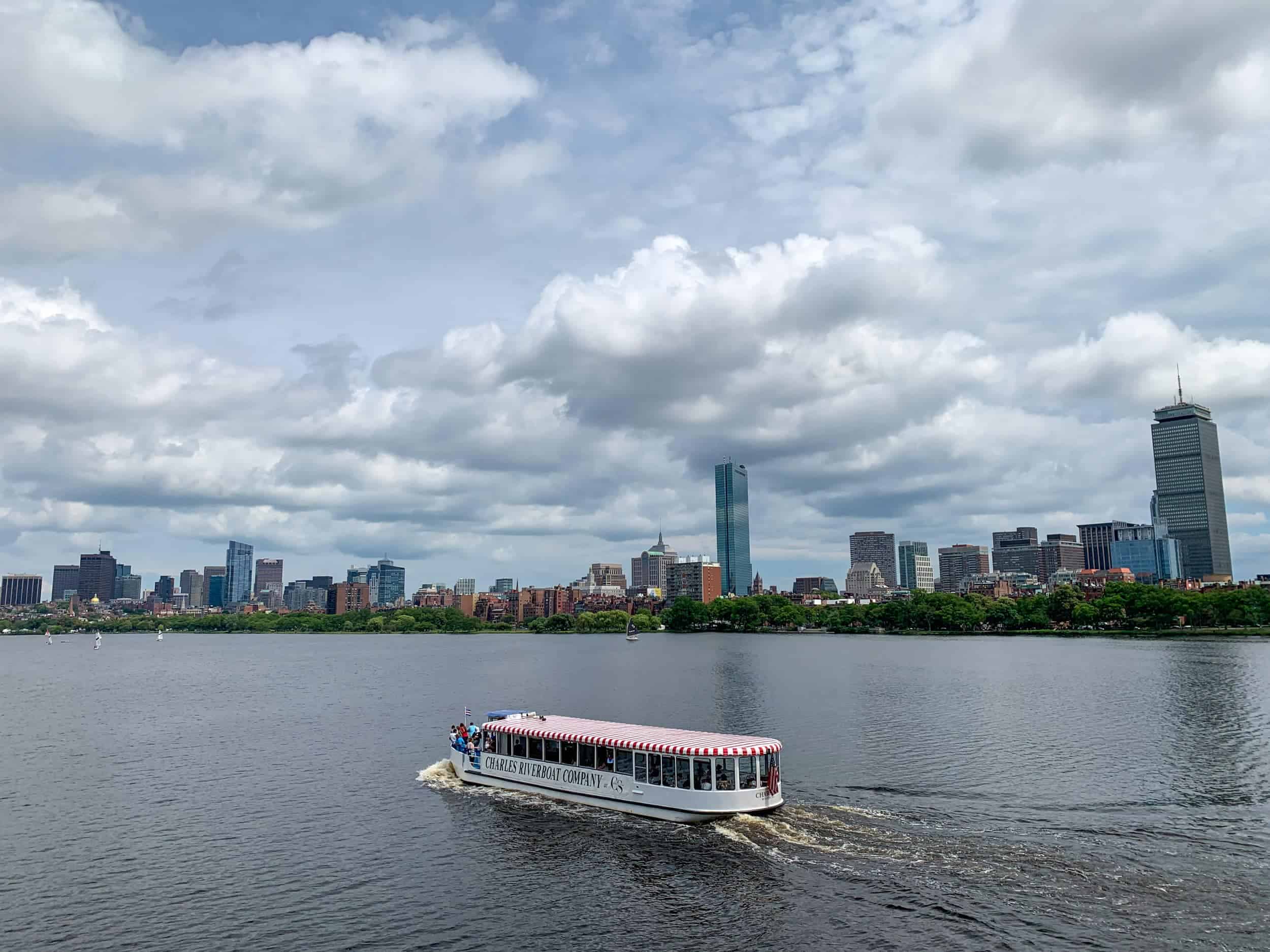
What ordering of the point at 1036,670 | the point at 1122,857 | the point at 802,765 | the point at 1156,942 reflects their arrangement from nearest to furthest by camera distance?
the point at 1156,942 → the point at 1122,857 → the point at 802,765 → the point at 1036,670

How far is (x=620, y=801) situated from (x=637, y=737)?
4.02 m

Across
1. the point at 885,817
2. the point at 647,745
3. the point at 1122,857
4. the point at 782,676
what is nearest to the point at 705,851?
the point at 647,745

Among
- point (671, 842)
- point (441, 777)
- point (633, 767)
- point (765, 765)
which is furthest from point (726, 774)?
point (441, 777)

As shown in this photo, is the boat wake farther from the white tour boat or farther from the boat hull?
the white tour boat

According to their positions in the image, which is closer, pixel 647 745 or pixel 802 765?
pixel 647 745

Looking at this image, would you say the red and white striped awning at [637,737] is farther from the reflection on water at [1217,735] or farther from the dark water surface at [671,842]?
the reflection on water at [1217,735]

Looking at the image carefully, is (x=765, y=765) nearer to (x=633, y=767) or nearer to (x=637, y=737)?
(x=633, y=767)

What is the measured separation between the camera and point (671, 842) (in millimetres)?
50906

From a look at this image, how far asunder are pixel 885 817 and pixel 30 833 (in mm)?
52513

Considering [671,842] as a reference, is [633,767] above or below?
above

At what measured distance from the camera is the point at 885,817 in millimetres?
54094

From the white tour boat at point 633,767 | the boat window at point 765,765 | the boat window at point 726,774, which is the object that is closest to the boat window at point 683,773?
the white tour boat at point 633,767

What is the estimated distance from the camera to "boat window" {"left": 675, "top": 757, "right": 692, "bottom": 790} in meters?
54.6

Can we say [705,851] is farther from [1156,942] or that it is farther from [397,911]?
[1156,942]
